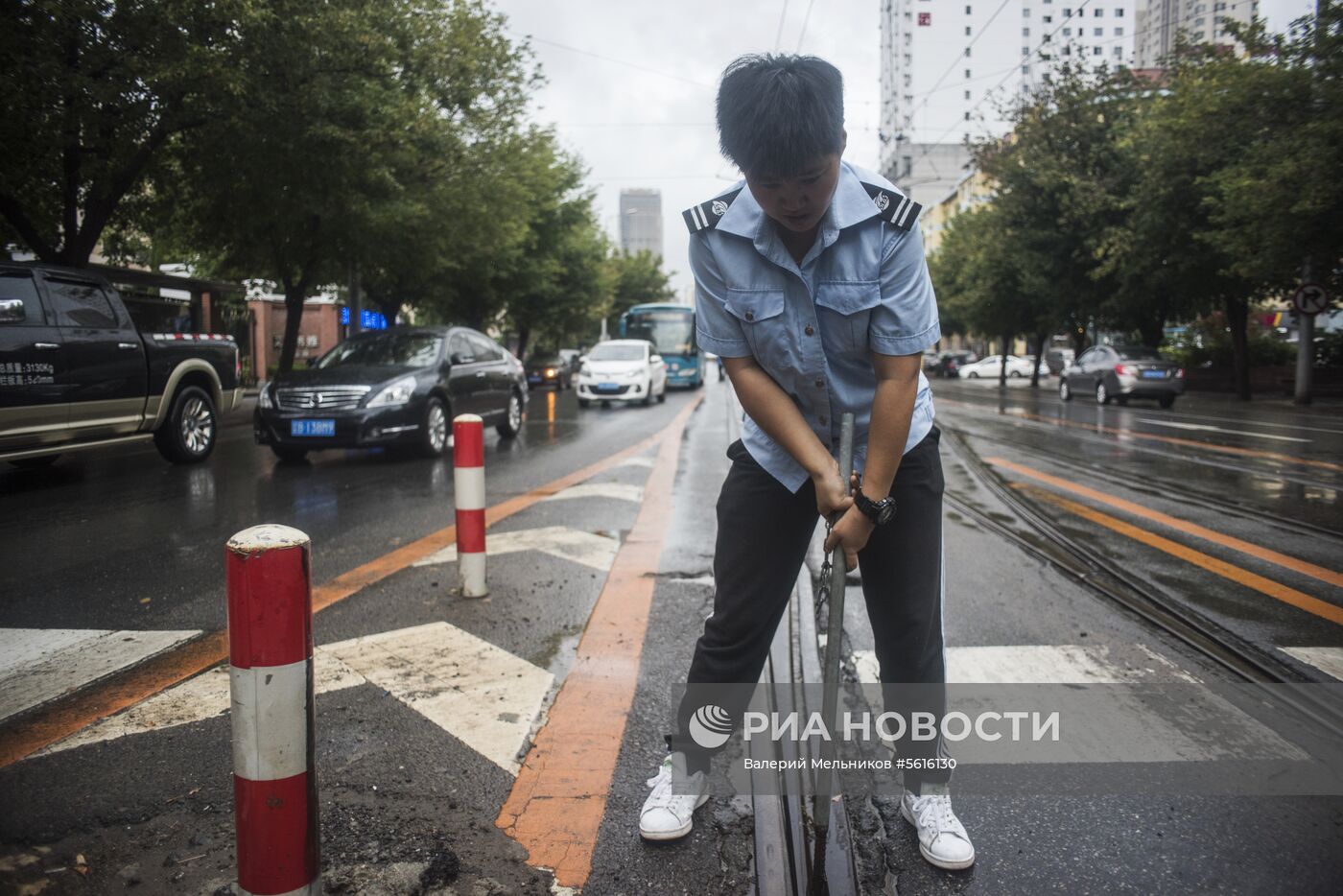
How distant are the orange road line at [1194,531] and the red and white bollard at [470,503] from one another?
165 inches

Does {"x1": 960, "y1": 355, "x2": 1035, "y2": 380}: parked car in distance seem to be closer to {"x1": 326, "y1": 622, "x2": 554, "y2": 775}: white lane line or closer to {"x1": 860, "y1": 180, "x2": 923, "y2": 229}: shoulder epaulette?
{"x1": 326, "y1": 622, "x2": 554, "y2": 775}: white lane line

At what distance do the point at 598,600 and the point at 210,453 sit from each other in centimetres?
762

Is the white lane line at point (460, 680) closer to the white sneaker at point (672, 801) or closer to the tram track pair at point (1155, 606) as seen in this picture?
the white sneaker at point (672, 801)

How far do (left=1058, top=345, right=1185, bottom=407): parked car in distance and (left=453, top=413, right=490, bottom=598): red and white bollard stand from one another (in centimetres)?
2188

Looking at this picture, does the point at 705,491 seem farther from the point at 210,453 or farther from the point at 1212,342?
the point at 1212,342

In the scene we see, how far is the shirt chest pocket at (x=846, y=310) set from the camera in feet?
7.22

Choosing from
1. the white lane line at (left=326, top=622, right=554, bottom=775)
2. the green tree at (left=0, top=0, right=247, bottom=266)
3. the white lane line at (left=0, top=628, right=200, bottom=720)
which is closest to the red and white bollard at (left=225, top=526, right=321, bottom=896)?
the white lane line at (left=326, top=622, right=554, bottom=775)

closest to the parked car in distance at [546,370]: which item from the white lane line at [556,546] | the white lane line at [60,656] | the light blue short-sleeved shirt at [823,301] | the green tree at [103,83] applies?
the green tree at [103,83]

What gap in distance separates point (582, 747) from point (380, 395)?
781 centimetres

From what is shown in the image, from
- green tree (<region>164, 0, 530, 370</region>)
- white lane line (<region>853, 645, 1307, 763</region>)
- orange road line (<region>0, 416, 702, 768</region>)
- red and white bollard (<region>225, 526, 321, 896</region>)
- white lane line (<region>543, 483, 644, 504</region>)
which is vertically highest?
green tree (<region>164, 0, 530, 370</region>)

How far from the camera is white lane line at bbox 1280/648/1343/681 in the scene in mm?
3557

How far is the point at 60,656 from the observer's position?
3701mm

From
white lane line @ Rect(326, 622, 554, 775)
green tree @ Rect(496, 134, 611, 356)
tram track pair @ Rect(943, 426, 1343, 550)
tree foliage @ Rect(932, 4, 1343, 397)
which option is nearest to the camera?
white lane line @ Rect(326, 622, 554, 775)

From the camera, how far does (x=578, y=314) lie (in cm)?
A: 4394
